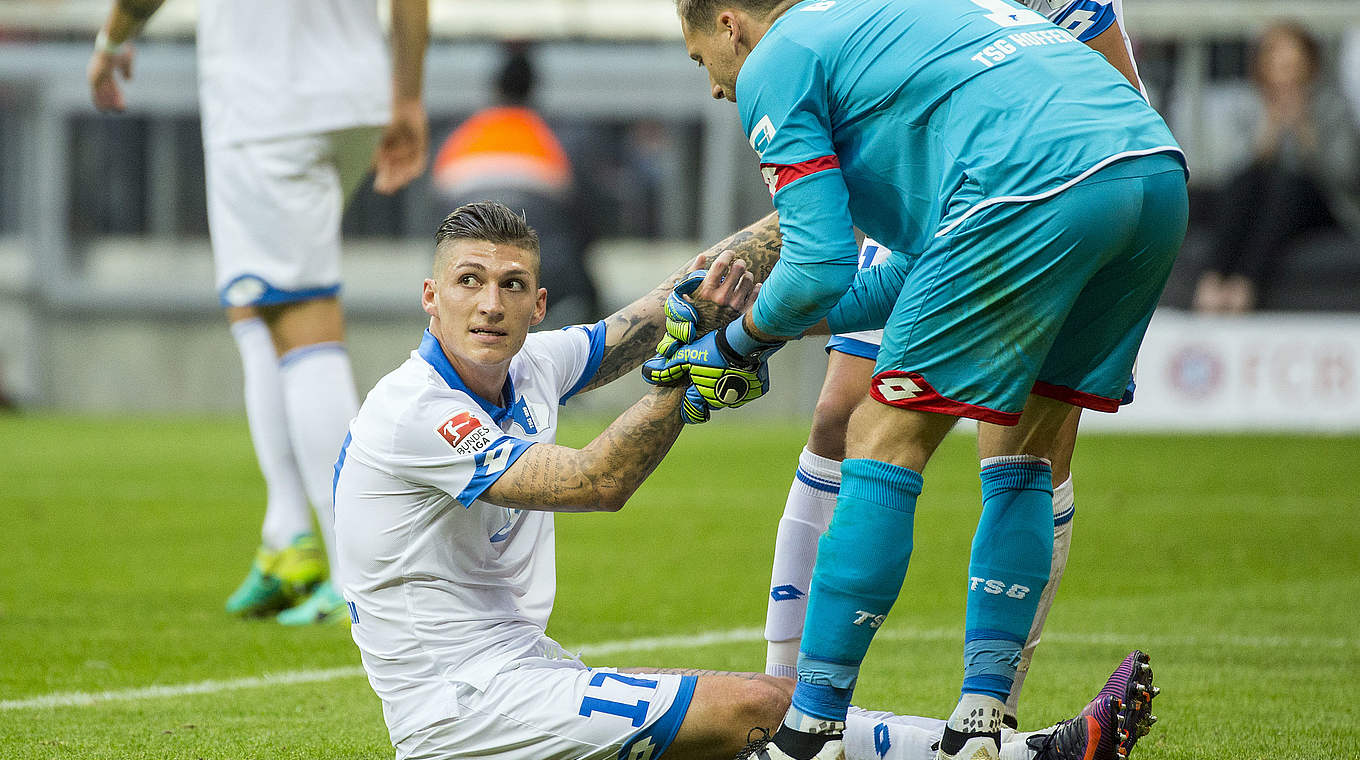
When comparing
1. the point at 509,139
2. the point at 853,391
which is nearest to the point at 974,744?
the point at 853,391

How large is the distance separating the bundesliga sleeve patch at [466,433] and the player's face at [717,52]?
77 cm

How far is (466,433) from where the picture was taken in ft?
9.77

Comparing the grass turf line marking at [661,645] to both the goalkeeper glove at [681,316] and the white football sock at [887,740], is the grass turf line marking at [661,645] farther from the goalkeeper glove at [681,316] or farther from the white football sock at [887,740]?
the goalkeeper glove at [681,316]

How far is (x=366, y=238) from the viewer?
18.6 metres

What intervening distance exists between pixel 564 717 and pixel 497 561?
39cm

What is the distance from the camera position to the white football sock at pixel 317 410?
5.02 meters

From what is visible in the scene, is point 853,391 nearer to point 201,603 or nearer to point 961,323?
point 961,323

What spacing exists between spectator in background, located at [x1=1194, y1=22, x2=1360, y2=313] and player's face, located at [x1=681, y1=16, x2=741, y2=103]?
10.4 m

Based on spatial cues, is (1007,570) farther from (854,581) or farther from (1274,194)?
(1274,194)

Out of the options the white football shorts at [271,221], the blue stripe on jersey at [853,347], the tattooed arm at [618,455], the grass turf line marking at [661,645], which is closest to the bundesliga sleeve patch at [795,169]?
the tattooed arm at [618,455]

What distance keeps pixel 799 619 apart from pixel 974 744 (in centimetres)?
74

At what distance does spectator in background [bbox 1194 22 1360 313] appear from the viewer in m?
12.9

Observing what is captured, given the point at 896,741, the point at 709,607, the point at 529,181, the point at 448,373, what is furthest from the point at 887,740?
the point at 529,181

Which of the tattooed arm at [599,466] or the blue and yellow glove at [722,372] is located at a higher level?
the blue and yellow glove at [722,372]
